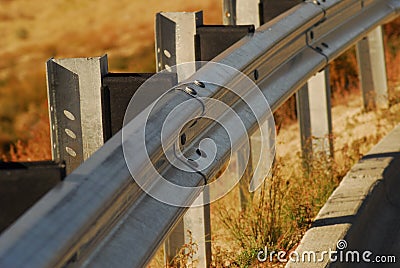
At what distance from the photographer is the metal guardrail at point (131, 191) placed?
9.75ft

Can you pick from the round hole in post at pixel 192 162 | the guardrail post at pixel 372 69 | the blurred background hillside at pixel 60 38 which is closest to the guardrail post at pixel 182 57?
the round hole in post at pixel 192 162

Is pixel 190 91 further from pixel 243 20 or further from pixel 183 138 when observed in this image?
pixel 243 20

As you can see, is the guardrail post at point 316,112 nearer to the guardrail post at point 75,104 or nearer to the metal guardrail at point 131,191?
the metal guardrail at point 131,191

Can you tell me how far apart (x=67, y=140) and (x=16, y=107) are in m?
20.7

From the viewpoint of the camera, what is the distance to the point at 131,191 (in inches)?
144

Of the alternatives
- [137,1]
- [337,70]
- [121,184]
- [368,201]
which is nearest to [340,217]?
[368,201]

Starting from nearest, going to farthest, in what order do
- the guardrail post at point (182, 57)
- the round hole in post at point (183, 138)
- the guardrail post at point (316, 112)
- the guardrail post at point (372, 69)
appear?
1. the round hole in post at point (183, 138)
2. the guardrail post at point (182, 57)
3. the guardrail post at point (316, 112)
4. the guardrail post at point (372, 69)

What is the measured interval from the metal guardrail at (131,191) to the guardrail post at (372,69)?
104 inches

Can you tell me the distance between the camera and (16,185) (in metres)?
3.19

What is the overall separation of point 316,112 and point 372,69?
5.03 ft

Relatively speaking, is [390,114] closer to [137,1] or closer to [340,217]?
[340,217]

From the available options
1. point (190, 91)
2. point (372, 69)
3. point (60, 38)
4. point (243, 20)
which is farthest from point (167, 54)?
point (60, 38)

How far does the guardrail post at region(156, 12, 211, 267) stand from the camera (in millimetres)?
5160

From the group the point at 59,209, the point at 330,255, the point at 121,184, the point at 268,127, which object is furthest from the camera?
the point at 268,127
